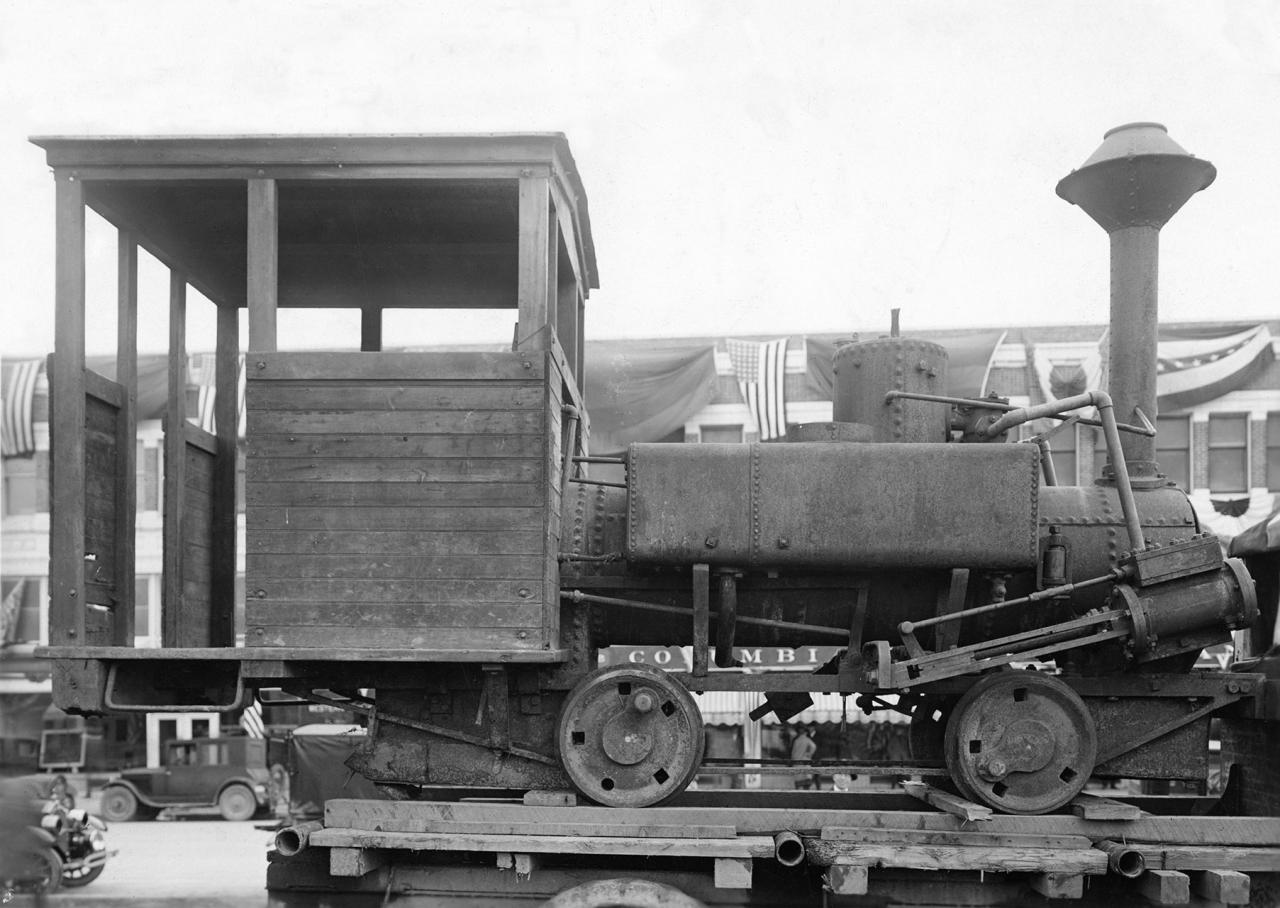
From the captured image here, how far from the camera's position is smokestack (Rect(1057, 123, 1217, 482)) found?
6812mm

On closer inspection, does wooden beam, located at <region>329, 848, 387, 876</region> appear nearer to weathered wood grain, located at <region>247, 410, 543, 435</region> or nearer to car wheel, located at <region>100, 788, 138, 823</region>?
weathered wood grain, located at <region>247, 410, 543, 435</region>

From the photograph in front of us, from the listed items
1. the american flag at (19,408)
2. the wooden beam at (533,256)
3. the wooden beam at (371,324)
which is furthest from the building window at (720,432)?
the wooden beam at (533,256)

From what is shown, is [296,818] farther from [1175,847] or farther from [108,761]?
[1175,847]

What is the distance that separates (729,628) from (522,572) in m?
1.22

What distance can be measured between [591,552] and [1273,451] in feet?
68.8

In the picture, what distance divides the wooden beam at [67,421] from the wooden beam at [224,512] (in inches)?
71.6

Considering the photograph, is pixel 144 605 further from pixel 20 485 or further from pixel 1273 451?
pixel 1273 451

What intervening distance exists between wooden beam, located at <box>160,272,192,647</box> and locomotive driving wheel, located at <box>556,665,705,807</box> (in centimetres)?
283

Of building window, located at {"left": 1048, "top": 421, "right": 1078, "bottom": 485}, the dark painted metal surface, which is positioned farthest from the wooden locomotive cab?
building window, located at {"left": 1048, "top": 421, "right": 1078, "bottom": 485}

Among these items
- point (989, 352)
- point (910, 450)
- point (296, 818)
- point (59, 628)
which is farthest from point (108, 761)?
point (910, 450)

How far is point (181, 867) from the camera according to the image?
1598 cm

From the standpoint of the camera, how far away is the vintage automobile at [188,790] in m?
21.5

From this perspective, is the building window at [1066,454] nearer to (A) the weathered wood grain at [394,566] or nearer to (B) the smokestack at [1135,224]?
(B) the smokestack at [1135,224]

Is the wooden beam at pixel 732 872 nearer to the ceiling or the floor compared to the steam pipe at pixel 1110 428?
nearer to the floor
